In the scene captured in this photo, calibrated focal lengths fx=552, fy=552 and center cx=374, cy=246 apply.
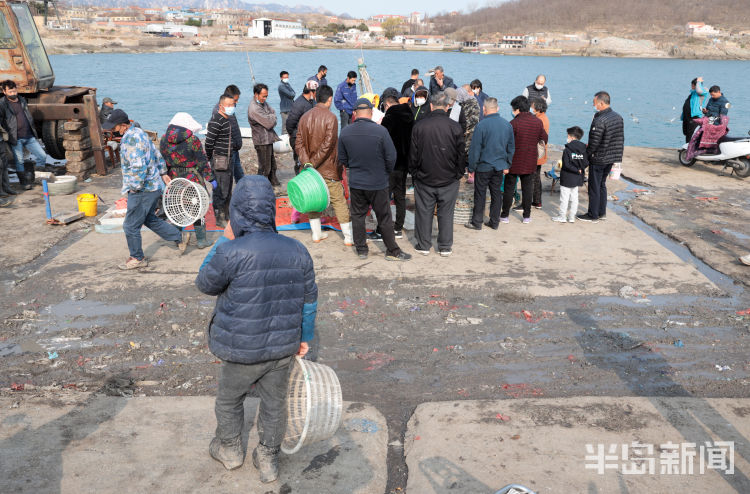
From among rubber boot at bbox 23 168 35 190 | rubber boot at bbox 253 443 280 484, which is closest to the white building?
rubber boot at bbox 23 168 35 190

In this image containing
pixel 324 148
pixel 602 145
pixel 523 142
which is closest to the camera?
pixel 324 148

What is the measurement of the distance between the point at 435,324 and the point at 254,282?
2.79m

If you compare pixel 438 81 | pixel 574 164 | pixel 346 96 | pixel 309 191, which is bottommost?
pixel 309 191

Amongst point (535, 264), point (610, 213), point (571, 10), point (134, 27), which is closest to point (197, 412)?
point (535, 264)

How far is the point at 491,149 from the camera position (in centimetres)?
759

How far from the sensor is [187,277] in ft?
21.1

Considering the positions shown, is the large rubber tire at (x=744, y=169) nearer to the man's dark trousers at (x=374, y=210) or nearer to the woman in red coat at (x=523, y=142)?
the woman in red coat at (x=523, y=142)

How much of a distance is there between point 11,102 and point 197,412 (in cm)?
831

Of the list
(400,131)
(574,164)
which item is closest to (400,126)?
(400,131)

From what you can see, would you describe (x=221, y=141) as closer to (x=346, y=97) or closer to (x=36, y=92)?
(x=346, y=97)

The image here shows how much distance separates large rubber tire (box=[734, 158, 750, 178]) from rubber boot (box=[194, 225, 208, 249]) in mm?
10463

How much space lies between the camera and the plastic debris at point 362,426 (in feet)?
12.8

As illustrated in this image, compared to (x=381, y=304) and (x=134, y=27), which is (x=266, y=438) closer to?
(x=381, y=304)

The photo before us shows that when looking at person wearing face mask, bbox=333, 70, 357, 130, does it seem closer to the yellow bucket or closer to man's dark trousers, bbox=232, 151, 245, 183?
man's dark trousers, bbox=232, 151, 245, 183
